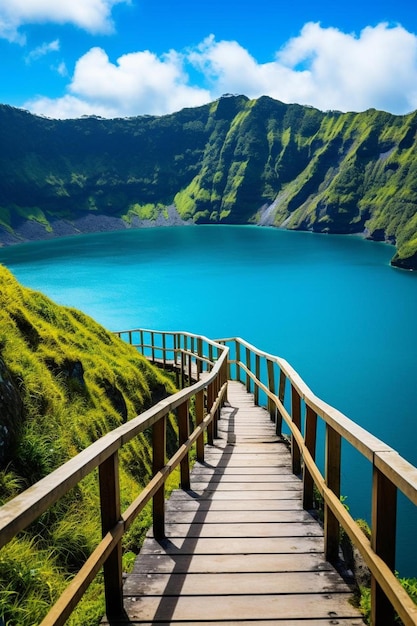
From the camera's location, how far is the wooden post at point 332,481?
3574 mm

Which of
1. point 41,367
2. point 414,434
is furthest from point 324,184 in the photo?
point 41,367

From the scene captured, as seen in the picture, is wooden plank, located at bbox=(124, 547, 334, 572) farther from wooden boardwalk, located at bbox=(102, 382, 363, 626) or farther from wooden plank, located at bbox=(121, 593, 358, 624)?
wooden plank, located at bbox=(121, 593, 358, 624)

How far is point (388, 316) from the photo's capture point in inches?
2144

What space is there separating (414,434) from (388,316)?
92.5 feet

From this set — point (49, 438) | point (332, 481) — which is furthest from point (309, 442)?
point (49, 438)

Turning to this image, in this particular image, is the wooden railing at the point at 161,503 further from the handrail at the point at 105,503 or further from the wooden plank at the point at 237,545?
the wooden plank at the point at 237,545

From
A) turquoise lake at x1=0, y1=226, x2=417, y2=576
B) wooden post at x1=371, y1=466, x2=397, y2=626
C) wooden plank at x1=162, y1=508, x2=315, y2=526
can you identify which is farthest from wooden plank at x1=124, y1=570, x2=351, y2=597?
turquoise lake at x1=0, y1=226, x2=417, y2=576

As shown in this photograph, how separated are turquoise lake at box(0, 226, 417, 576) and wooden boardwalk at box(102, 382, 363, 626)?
54.6ft

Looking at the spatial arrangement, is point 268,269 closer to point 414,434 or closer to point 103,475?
point 414,434

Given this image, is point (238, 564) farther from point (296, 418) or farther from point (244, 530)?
point (296, 418)

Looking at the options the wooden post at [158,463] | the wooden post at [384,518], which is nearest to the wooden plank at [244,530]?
the wooden post at [158,463]

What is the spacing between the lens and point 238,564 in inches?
148

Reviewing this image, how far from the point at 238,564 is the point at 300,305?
190 feet

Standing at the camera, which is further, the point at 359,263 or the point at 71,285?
the point at 359,263
